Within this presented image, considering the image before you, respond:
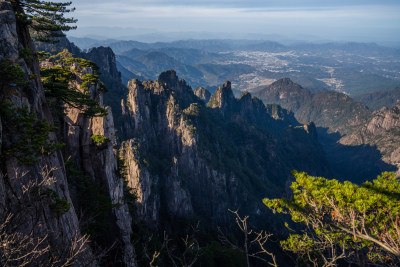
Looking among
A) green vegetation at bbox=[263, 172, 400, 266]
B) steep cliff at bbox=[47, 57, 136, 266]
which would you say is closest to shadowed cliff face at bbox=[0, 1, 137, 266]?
steep cliff at bbox=[47, 57, 136, 266]

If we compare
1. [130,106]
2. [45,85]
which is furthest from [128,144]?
[45,85]

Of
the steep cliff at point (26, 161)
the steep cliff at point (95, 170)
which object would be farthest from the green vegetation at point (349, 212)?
the steep cliff at point (95, 170)

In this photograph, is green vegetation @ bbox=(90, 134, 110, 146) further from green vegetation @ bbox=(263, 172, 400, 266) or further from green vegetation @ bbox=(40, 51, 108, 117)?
green vegetation @ bbox=(263, 172, 400, 266)

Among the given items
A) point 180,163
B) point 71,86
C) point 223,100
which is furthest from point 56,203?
point 223,100

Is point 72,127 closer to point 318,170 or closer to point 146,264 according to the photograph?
point 146,264

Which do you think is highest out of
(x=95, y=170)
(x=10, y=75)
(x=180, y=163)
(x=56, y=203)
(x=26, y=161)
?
(x=10, y=75)

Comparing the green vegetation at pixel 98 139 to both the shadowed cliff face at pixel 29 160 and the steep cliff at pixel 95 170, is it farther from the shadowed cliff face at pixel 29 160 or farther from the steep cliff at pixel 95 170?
the shadowed cliff face at pixel 29 160

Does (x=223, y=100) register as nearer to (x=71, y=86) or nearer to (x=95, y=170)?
(x=71, y=86)
